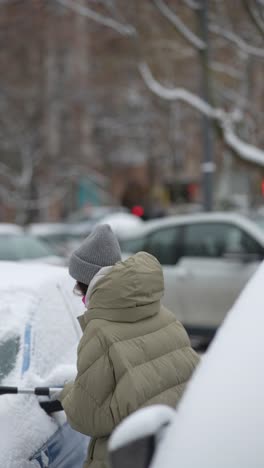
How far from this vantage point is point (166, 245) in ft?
32.2

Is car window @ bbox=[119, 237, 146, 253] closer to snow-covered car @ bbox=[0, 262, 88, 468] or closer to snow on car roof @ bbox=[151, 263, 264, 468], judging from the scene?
snow-covered car @ bbox=[0, 262, 88, 468]

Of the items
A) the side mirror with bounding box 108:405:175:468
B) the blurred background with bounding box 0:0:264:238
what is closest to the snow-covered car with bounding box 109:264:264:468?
the side mirror with bounding box 108:405:175:468

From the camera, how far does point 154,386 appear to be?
2848mm

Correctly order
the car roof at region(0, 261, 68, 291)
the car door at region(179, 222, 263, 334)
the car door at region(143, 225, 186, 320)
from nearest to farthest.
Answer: the car roof at region(0, 261, 68, 291), the car door at region(179, 222, 263, 334), the car door at region(143, 225, 186, 320)

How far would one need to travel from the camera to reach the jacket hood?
2.87m

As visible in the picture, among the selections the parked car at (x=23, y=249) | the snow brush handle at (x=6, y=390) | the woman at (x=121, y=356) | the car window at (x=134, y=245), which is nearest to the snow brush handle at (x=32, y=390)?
the snow brush handle at (x=6, y=390)

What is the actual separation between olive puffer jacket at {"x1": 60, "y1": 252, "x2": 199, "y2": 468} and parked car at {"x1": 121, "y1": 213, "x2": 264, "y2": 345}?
6.21 meters

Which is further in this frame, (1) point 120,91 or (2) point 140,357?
(1) point 120,91

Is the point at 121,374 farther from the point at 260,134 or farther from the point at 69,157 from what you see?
the point at 69,157

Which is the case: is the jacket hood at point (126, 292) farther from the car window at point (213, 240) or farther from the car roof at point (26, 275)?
the car window at point (213, 240)

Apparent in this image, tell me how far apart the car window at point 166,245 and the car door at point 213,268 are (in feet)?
0.33

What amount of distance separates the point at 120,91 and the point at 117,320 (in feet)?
85.7

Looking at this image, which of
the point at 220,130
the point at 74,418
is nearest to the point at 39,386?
the point at 74,418

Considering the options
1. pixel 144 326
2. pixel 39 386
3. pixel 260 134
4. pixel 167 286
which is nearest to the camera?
pixel 144 326
